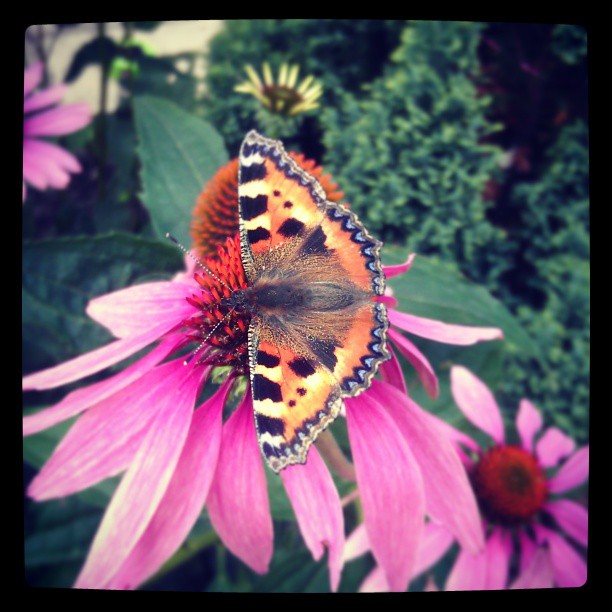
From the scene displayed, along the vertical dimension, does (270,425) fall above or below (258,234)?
below

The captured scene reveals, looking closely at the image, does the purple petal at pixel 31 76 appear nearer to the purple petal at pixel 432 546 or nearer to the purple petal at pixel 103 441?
the purple petal at pixel 103 441

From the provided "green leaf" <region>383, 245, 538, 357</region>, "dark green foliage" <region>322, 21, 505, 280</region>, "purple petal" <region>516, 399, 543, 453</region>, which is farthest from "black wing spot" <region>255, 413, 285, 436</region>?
"purple petal" <region>516, 399, 543, 453</region>

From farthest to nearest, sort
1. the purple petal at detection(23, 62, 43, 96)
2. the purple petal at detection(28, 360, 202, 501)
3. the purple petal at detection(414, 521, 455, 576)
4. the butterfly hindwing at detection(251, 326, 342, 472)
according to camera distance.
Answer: the purple petal at detection(23, 62, 43, 96) < the purple petal at detection(414, 521, 455, 576) < the purple petal at detection(28, 360, 202, 501) < the butterfly hindwing at detection(251, 326, 342, 472)

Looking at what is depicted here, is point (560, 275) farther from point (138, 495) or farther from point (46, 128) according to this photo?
point (46, 128)

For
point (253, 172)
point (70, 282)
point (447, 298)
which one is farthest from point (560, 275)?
point (70, 282)

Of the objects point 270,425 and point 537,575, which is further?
point 537,575

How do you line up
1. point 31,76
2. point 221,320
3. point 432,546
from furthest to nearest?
point 31,76 < point 432,546 < point 221,320

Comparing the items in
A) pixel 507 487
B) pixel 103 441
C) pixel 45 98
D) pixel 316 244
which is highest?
pixel 45 98

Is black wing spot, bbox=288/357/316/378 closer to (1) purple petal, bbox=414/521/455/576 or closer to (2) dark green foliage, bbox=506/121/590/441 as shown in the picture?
(1) purple petal, bbox=414/521/455/576
